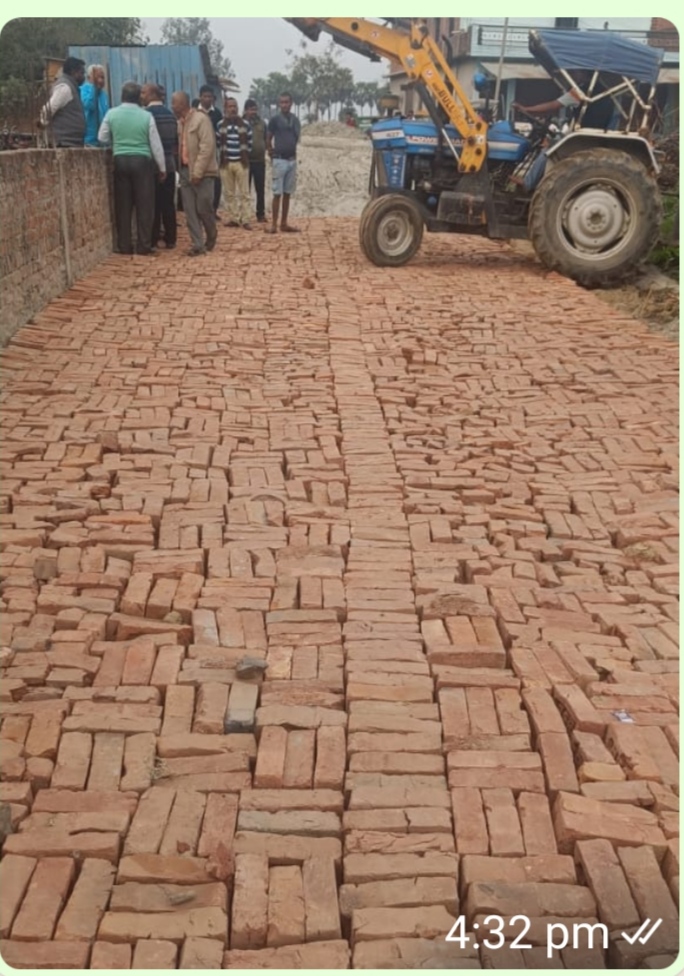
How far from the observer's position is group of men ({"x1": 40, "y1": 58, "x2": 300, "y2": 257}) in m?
9.38

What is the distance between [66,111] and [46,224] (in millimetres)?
2512

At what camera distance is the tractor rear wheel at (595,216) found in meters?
9.20

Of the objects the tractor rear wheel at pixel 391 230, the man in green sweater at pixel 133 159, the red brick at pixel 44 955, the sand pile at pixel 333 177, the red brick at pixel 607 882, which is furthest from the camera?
the sand pile at pixel 333 177

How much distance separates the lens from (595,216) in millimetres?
9391

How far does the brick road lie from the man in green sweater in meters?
4.38

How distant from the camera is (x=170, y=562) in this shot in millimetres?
3424

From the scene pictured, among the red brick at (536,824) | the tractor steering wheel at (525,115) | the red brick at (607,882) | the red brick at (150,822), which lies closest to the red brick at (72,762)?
the red brick at (150,822)

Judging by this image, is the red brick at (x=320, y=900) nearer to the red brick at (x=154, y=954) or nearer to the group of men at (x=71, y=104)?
the red brick at (x=154, y=954)

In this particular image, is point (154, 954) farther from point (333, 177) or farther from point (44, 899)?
point (333, 177)

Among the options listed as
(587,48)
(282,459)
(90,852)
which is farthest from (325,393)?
(587,48)

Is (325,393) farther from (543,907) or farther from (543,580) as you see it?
(543,907)

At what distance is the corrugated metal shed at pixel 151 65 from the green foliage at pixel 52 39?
93 centimetres

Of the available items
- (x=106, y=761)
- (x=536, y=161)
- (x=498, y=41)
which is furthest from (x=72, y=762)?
(x=498, y=41)

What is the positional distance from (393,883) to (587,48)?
9.09m
